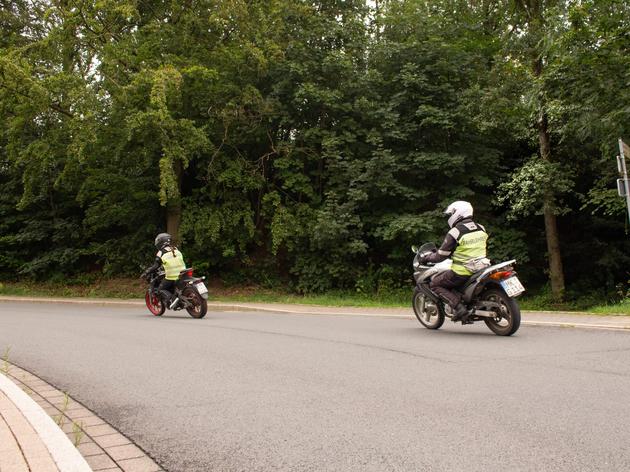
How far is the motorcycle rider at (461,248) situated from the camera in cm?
899

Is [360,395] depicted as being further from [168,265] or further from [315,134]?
[315,134]

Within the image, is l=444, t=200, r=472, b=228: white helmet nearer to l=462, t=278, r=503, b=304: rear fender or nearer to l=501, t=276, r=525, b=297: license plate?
l=462, t=278, r=503, b=304: rear fender

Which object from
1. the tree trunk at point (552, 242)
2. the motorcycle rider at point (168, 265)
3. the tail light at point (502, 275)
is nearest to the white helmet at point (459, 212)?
the tail light at point (502, 275)

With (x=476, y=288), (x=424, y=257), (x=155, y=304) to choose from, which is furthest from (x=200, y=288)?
(x=476, y=288)

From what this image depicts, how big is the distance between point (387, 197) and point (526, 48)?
621 centimetres

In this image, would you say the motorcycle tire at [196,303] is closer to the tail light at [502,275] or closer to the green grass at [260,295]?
the green grass at [260,295]

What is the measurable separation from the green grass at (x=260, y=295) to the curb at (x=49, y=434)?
10.6 m

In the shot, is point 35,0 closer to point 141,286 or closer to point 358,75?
point 141,286

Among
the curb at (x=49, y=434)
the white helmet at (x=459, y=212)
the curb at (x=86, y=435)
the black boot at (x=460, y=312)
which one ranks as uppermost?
the white helmet at (x=459, y=212)

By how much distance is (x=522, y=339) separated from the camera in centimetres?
855

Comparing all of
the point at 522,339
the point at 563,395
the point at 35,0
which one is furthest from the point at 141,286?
the point at 563,395

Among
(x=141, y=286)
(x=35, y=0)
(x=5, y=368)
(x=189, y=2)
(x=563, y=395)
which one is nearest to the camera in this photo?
(x=563, y=395)

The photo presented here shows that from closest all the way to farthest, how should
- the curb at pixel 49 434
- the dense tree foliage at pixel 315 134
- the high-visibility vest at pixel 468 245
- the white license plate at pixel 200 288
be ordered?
the curb at pixel 49 434 < the high-visibility vest at pixel 468 245 < the white license plate at pixel 200 288 < the dense tree foliage at pixel 315 134

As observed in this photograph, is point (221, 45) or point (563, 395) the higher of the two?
point (221, 45)
